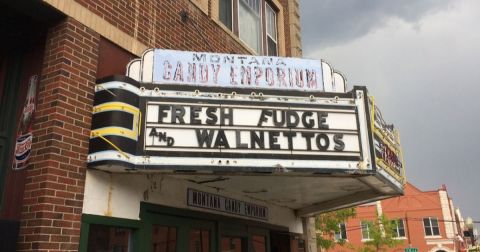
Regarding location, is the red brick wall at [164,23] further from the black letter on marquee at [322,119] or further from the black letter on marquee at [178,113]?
the black letter on marquee at [322,119]

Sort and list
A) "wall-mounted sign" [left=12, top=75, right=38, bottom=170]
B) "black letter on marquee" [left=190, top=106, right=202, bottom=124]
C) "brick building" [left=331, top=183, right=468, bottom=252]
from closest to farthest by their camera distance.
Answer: "wall-mounted sign" [left=12, top=75, right=38, bottom=170] < "black letter on marquee" [left=190, top=106, right=202, bottom=124] < "brick building" [left=331, top=183, right=468, bottom=252]

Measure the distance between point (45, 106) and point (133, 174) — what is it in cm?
148

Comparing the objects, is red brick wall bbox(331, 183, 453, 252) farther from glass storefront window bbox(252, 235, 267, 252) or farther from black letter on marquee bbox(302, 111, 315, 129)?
black letter on marquee bbox(302, 111, 315, 129)

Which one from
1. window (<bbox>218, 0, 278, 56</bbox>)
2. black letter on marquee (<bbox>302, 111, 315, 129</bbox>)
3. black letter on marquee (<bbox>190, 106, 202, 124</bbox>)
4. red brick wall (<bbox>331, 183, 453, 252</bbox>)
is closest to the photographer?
black letter on marquee (<bbox>190, 106, 202, 124</bbox>)

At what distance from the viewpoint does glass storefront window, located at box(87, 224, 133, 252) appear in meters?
5.70

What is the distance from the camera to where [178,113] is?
5.98m

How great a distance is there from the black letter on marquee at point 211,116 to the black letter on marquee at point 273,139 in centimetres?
75

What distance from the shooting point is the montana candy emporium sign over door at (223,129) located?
5723 mm

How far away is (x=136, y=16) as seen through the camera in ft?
23.3

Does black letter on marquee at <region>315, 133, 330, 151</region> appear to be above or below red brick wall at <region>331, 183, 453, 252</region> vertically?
below

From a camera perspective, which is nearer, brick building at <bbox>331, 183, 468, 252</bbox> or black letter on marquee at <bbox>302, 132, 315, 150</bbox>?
black letter on marquee at <bbox>302, 132, 315, 150</bbox>

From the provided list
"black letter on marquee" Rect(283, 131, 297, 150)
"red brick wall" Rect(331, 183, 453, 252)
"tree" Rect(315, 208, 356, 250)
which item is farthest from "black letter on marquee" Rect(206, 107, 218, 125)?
"red brick wall" Rect(331, 183, 453, 252)

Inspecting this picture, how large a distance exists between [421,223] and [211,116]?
136ft

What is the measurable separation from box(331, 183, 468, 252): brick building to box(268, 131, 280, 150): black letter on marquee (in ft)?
120
